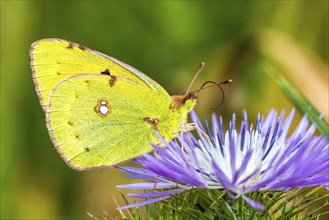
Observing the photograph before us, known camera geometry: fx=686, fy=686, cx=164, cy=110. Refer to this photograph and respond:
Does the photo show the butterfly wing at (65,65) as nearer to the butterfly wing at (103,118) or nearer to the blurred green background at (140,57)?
the butterfly wing at (103,118)

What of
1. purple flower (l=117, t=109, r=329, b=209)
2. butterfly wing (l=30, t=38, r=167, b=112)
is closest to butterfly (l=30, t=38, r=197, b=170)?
butterfly wing (l=30, t=38, r=167, b=112)

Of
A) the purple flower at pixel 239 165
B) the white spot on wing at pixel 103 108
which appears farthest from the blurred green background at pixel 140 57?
the purple flower at pixel 239 165

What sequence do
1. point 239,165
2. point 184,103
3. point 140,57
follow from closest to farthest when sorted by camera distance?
point 239,165 → point 184,103 → point 140,57

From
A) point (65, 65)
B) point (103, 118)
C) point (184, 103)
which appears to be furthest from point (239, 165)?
point (65, 65)

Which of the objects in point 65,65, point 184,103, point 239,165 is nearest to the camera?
point 239,165

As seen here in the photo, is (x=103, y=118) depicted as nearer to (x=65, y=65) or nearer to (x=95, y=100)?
(x=95, y=100)

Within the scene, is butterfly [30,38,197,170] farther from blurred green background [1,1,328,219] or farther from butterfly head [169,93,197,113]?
blurred green background [1,1,328,219]

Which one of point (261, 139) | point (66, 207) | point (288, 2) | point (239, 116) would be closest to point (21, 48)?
point (66, 207)
